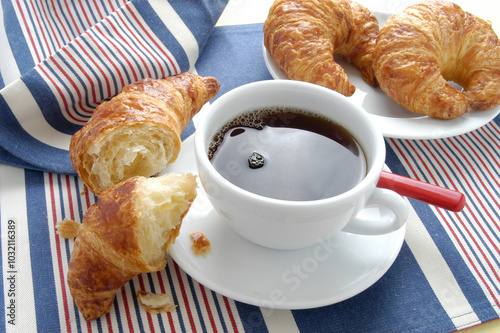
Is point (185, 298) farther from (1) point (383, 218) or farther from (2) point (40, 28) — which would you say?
(2) point (40, 28)

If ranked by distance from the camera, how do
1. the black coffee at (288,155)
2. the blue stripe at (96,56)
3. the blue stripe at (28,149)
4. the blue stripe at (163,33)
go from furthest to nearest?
the blue stripe at (163,33)
the blue stripe at (96,56)
the blue stripe at (28,149)
the black coffee at (288,155)

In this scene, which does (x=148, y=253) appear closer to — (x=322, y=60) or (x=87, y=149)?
(x=87, y=149)

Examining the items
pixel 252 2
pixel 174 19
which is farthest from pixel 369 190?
pixel 252 2

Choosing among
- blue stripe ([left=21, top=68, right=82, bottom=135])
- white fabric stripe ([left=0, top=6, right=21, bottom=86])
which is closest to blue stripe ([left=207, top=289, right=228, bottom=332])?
blue stripe ([left=21, top=68, right=82, bottom=135])

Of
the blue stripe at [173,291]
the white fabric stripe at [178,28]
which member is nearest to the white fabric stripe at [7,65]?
the white fabric stripe at [178,28]

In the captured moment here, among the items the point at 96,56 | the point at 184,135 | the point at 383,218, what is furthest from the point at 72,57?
the point at 383,218

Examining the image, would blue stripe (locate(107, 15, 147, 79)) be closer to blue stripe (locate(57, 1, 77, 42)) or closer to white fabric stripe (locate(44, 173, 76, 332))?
blue stripe (locate(57, 1, 77, 42))

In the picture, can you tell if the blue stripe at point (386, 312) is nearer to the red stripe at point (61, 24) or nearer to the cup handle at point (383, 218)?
the cup handle at point (383, 218)
